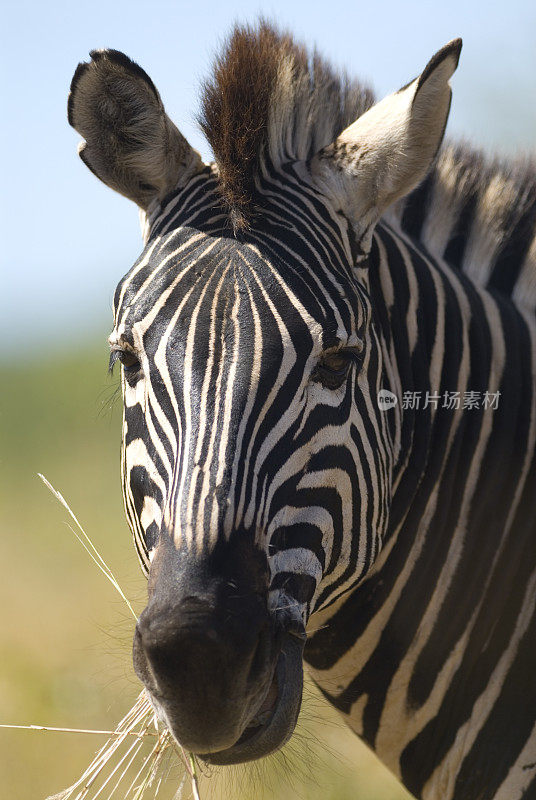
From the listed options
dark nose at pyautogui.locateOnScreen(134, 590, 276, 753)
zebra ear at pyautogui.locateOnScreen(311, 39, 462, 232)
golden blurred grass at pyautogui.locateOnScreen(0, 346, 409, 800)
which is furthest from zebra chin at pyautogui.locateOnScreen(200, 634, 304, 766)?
zebra ear at pyautogui.locateOnScreen(311, 39, 462, 232)

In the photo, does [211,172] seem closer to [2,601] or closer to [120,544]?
[2,601]

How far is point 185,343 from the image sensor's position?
9.13 ft

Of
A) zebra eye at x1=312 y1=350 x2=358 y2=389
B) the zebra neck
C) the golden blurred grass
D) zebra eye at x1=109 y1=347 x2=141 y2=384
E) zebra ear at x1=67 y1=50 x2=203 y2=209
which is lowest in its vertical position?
the golden blurred grass

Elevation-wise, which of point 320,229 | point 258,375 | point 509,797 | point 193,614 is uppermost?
point 320,229

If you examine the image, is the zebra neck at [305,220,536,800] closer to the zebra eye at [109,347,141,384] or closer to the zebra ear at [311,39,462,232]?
the zebra ear at [311,39,462,232]

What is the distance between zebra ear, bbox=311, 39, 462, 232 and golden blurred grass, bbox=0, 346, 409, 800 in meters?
1.44

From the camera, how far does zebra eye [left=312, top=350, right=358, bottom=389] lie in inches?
113

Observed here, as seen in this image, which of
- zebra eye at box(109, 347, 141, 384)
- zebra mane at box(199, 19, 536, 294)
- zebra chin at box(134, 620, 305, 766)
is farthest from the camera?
zebra mane at box(199, 19, 536, 294)

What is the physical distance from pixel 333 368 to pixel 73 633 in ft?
28.8

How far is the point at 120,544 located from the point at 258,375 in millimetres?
10978

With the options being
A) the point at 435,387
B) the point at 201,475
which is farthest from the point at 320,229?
the point at 201,475

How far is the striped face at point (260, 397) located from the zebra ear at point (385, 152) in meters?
0.14

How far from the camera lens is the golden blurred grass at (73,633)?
5.01 meters

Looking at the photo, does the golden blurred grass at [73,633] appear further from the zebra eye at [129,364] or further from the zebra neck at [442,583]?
the zebra eye at [129,364]
